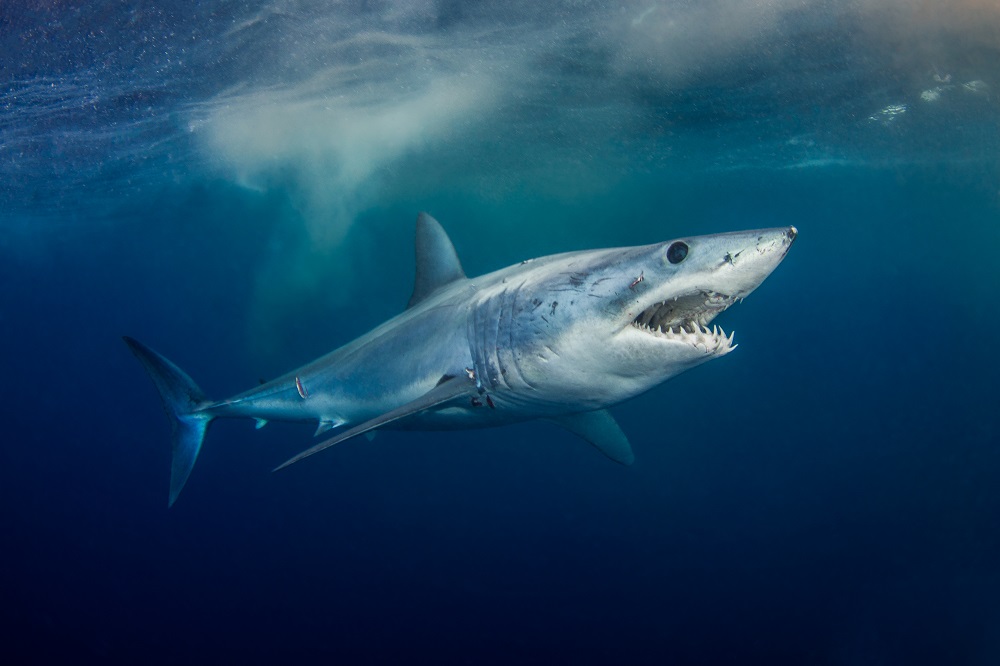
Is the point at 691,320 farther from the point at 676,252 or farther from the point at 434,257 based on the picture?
the point at 434,257

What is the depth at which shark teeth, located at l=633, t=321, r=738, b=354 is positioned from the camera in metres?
2.64

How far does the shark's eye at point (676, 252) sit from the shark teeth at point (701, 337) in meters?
0.42

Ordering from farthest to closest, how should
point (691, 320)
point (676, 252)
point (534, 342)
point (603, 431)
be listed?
point (603, 431) < point (534, 342) < point (691, 320) < point (676, 252)

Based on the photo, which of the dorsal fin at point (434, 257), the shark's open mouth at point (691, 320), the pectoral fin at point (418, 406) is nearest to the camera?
the shark's open mouth at point (691, 320)

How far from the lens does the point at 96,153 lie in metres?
16.4

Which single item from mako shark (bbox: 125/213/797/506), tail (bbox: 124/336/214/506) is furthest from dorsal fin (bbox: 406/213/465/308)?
tail (bbox: 124/336/214/506)

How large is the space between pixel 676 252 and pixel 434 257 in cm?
325

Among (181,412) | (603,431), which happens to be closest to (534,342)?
(603,431)

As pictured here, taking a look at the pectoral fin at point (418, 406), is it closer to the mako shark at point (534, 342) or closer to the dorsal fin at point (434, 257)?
the mako shark at point (534, 342)

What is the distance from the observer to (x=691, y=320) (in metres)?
2.99

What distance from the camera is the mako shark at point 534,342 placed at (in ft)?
8.42

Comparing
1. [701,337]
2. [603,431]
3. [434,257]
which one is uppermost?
[434,257]

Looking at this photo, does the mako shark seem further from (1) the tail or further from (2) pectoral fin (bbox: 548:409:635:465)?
(1) the tail

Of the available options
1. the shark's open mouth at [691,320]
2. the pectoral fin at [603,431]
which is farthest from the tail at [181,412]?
the shark's open mouth at [691,320]
